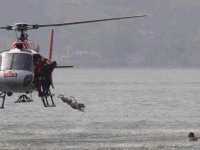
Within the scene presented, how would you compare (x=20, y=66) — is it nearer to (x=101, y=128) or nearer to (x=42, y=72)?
(x=42, y=72)

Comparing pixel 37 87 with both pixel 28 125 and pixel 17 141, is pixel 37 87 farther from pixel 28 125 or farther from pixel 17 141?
pixel 28 125

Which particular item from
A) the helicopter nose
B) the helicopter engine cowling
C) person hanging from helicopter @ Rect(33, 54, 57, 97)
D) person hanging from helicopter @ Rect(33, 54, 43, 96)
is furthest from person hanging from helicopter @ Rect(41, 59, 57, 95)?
the helicopter engine cowling

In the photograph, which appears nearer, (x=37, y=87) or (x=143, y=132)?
(x=37, y=87)

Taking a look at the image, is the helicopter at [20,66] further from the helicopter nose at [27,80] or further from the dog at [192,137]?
the dog at [192,137]

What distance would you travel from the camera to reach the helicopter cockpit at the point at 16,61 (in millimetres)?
71494

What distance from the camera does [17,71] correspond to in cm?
7088

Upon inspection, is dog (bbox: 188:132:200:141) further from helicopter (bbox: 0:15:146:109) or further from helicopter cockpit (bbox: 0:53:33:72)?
helicopter cockpit (bbox: 0:53:33:72)

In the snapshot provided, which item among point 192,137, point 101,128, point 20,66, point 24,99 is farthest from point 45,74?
point 101,128

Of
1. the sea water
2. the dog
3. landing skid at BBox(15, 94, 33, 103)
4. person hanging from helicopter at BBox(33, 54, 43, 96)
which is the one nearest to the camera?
the sea water

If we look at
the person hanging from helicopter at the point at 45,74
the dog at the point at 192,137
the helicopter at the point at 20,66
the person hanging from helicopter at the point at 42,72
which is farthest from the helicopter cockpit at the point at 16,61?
the dog at the point at 192,137

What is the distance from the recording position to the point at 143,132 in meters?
79.3

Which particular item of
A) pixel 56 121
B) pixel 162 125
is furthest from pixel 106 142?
pixel 56 121

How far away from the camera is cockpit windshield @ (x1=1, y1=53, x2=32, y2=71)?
235 feet

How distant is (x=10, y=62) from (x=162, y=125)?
19.7 m
